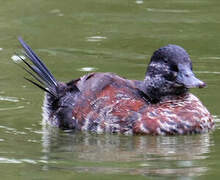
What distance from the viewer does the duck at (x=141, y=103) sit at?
852 centimetres

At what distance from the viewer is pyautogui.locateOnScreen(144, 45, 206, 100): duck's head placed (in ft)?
28.6

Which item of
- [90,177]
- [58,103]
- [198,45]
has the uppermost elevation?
[198,45]

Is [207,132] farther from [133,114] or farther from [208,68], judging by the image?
[208,68]

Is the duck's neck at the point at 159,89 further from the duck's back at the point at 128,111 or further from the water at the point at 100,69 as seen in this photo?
the water at the point at 100,69

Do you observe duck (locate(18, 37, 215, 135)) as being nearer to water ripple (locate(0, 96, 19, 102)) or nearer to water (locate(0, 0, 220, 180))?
water (locate(0, 0, 220, 180))

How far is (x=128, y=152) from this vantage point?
777 centimetres

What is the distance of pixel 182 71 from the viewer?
28.5ft

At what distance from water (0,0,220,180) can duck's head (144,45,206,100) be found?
1.96ft

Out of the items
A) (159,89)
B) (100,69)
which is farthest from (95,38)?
(159,89)

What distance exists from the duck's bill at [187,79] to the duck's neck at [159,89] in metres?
0.14

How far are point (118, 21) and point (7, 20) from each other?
67.3 inches

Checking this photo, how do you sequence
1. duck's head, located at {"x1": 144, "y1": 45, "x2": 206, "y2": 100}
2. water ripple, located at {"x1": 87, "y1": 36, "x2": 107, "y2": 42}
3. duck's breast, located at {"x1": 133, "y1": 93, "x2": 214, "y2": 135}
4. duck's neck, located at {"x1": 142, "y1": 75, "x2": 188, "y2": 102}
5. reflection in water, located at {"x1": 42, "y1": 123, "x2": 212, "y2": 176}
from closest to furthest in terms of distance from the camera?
reflection in water, located at {"x1": 42, "y1": 123, "x2": 212, "y2": 176}, duck's breast, located at {"x1": 133, "y1": 93, "x2": 214, "y2": 135}, duck's head, located at {"x1": 144, "y1": 45, "x2": 206, "y2": 100}, duck's neck, located at {"x1": 142, "y1": 75, "x2": 188, "y2": 102}, water ripple, located at {"x1": 87, "y1": 36, "x2": 107, "y2": 42}

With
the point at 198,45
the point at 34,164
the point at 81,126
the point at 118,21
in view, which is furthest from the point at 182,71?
the point at 118,21

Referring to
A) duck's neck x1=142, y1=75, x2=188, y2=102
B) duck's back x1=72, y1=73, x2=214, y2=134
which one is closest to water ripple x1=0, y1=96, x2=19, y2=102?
duck's back x1=72, y1=73, x2=214, y2=134
